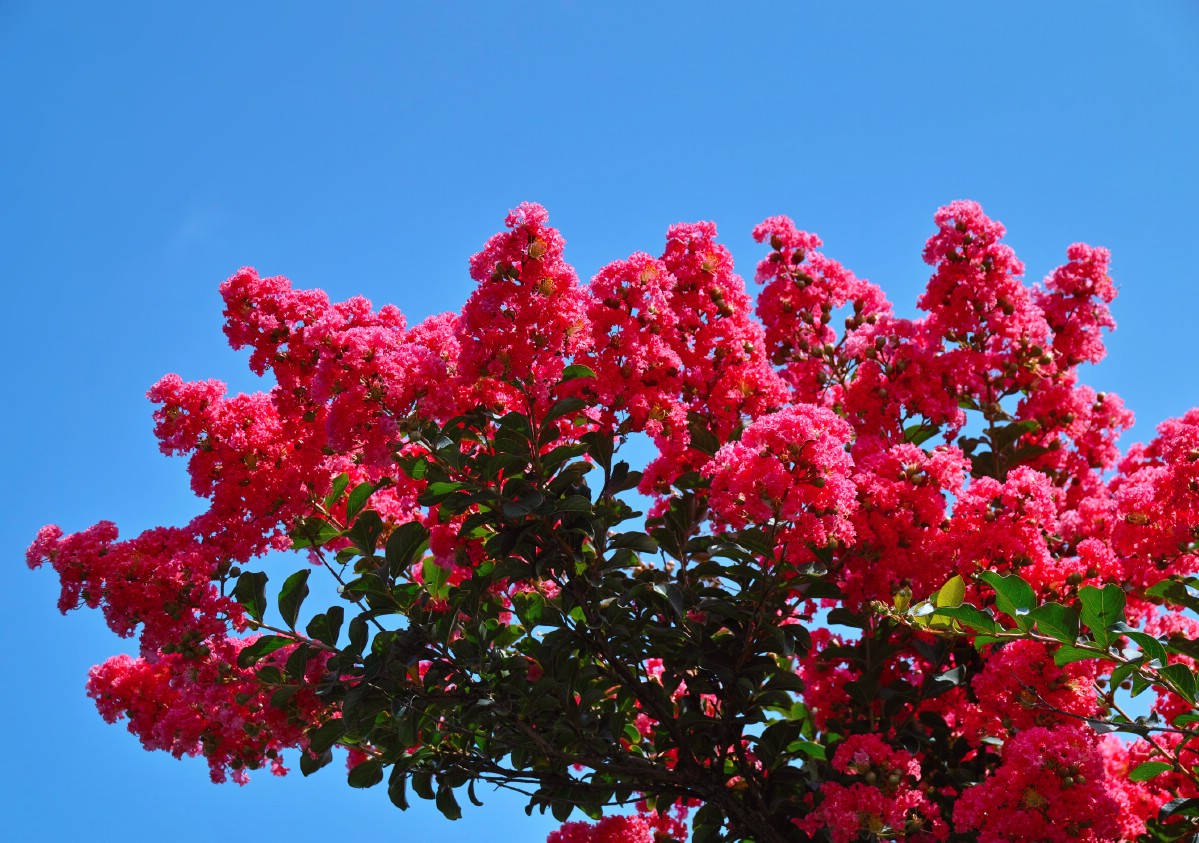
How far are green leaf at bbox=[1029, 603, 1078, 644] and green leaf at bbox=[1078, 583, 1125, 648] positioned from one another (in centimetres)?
4

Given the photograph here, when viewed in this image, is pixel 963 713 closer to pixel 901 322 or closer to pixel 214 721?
pixel 901 322

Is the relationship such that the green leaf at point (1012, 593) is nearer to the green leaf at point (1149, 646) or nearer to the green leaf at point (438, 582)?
the green leaf at point (1149, 646)

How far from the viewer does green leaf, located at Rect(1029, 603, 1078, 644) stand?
8.79 ft

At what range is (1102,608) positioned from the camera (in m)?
2.66

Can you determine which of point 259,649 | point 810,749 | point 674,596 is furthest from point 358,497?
point 810,749

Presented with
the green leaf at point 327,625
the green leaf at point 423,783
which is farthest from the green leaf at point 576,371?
the green leaf at point 423,783

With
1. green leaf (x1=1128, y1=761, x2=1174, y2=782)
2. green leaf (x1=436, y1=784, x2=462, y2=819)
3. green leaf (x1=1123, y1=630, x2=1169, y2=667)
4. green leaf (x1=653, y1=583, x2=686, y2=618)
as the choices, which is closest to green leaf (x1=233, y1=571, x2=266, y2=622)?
green leaf (x1=436, y1=784, x2=462, y2=819)

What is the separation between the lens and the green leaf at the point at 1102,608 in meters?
2.63

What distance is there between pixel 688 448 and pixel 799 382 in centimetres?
107

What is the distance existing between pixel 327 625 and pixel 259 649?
286 millimetres

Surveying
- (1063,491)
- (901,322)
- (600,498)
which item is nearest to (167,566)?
(600,498)

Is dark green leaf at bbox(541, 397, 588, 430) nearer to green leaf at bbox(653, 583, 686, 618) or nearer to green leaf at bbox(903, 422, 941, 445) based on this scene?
green leaf at bbox(653, 583, 686, 618)

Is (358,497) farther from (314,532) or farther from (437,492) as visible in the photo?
(437,492)

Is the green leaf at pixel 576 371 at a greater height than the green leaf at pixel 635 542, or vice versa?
the green leaf at pixel 576 371
